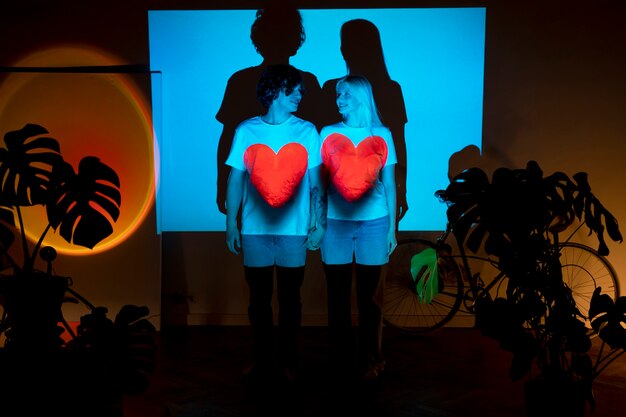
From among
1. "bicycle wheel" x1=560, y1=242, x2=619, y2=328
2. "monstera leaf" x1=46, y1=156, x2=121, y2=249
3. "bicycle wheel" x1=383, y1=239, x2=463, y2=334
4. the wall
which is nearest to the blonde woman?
"bicycle wheel" x1=383, y1=239, x2=463, y2=334

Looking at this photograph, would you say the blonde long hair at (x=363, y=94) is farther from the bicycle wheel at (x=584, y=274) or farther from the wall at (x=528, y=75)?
the bicycle wheel at (x=584, y=274)

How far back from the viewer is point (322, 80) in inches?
180

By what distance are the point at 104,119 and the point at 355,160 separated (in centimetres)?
199

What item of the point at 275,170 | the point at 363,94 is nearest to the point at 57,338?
the point at 275,170

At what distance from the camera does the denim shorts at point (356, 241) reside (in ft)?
11.9

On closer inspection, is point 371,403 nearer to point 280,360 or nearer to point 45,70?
point 280,360

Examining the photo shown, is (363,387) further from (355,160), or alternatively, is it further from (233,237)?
(355,160)

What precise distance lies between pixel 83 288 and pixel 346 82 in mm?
2525

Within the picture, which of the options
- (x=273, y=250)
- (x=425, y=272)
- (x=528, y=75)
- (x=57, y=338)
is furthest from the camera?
(x=528, y=75)

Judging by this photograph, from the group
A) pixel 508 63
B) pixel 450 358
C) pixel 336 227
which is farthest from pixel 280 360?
pixel 508 63

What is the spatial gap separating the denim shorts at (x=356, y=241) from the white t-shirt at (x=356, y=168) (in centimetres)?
4

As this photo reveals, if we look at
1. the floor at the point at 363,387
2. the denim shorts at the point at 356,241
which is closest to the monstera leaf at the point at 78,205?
the floor at the point at 363,387

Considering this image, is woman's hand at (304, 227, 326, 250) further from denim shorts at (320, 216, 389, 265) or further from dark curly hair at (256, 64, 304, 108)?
dark curly hair at (256, 64, 304, 108)

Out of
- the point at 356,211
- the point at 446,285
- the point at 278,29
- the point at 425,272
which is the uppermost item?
the point at 278,29
